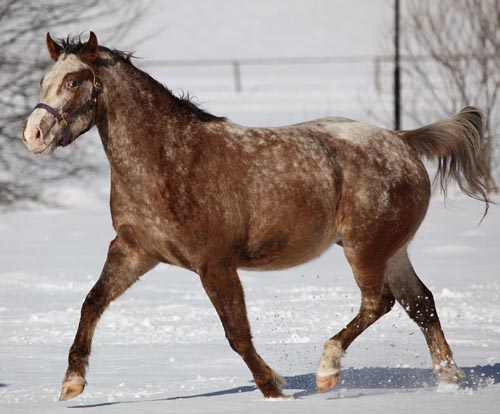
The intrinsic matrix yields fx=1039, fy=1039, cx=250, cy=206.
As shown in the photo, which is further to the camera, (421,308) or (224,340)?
(224,340)

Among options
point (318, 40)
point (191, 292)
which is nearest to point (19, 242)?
point (191, 292)

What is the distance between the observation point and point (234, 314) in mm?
5082

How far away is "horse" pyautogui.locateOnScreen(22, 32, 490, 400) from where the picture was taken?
5.03 meters

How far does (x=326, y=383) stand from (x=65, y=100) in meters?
1.95

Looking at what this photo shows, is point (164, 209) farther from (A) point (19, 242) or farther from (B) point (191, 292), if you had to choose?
(A) point (19, 242)

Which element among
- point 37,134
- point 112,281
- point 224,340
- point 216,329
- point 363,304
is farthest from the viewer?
point 216,329

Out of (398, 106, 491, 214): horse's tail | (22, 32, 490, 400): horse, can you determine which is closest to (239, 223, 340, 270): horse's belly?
(22, 32, 490, 400): horse

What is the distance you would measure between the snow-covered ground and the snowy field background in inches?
0.4

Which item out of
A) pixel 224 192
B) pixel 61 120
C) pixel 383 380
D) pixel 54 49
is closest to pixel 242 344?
pixel 224 192

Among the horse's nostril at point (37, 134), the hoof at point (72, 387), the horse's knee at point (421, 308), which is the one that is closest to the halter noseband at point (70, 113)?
the horse's nostril at point (37, 134)

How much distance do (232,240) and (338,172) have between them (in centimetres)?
77

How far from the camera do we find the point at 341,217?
552 centimetres

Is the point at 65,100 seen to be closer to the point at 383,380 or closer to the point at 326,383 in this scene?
the point at 326,383

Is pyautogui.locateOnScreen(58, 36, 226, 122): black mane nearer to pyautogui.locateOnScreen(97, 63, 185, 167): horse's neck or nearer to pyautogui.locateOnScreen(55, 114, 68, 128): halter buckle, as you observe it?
pyautogui.locateOnScreen(97, 63, 185, 167): horse's neck
